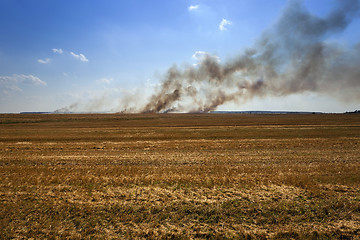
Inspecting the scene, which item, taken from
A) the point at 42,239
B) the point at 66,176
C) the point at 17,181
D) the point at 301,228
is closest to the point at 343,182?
the point at 301,228

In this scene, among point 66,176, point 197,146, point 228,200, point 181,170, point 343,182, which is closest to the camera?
point 228,200

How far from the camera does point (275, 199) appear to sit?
10031 millimetres

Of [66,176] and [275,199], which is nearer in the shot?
[275,199]

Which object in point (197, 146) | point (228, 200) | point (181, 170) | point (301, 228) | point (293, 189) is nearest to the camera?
point (301, 228)

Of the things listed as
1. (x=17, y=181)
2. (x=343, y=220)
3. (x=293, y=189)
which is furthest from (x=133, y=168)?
(x=343, y=220)

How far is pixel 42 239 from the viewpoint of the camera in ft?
23.4

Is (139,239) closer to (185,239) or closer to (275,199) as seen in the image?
(185,239)

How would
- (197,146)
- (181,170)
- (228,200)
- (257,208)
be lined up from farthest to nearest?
(197,146) < (181,170) < (228,200) < (257,208)

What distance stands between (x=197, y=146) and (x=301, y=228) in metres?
19.6

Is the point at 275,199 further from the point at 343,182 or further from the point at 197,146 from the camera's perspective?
the point at 197,146

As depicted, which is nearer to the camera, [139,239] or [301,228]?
[139,239]

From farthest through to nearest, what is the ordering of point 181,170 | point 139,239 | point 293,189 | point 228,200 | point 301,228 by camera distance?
point 181,170 → point 293,189 → point 228,200 → point 301,228 → point 139,239

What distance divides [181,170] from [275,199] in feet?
24.6

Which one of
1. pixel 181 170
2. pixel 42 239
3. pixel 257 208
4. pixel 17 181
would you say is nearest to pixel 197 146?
pixel 181 170
